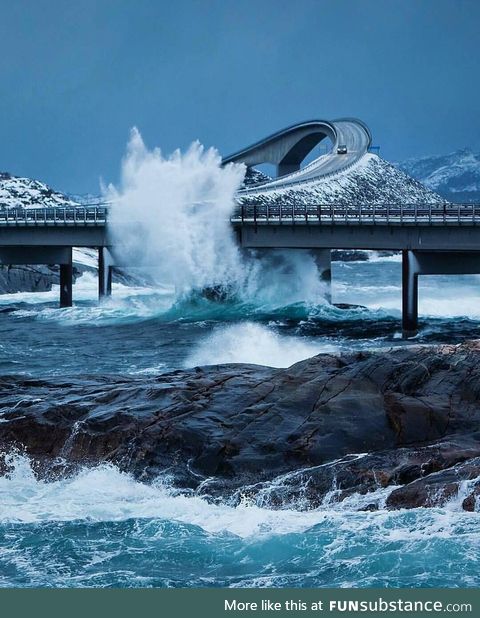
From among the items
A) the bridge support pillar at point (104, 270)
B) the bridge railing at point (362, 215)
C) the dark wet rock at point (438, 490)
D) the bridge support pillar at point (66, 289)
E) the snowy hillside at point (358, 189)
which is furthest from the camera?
the snowy hillside at point (358, 189)

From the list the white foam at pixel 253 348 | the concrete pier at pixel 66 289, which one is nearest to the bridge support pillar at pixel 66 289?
the concrete pier at pixel 66 289

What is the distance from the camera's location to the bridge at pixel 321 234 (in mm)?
55625

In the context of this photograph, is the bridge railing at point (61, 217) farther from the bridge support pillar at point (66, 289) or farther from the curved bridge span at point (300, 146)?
the curved bridge span at point (300, 146)

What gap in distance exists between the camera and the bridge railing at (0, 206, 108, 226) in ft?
230

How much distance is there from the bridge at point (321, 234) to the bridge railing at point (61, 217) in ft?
0.23

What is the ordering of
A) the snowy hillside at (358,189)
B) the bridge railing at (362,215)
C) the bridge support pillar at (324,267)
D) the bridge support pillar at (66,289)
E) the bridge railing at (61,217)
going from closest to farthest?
the bridge railing at (362,215) < the bridge railing at (61,217) < the bridge support pillar at (66,289) < the bridge support pillar at (324,267) < the snowy hillside at (358,189)

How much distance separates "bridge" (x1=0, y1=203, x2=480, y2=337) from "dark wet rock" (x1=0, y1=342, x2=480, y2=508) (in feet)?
96.1

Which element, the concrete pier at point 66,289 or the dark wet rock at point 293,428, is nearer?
the dark wet rock at point 293,428

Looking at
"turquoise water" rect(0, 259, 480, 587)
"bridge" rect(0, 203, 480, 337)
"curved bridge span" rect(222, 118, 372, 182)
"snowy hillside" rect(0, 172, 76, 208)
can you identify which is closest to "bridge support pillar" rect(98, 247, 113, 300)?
"bridge" rect(0, 203, 480, 337)

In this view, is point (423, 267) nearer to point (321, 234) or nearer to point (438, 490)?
point (321, 234)

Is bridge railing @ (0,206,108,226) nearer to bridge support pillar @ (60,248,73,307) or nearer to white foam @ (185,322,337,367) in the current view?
bridge support pillar @ (60,248,73,307)

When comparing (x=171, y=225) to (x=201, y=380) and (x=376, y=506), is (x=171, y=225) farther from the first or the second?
(x=376, y=506)

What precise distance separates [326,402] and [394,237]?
34832mm

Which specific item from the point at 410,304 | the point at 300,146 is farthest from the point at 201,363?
the point at 300,146
